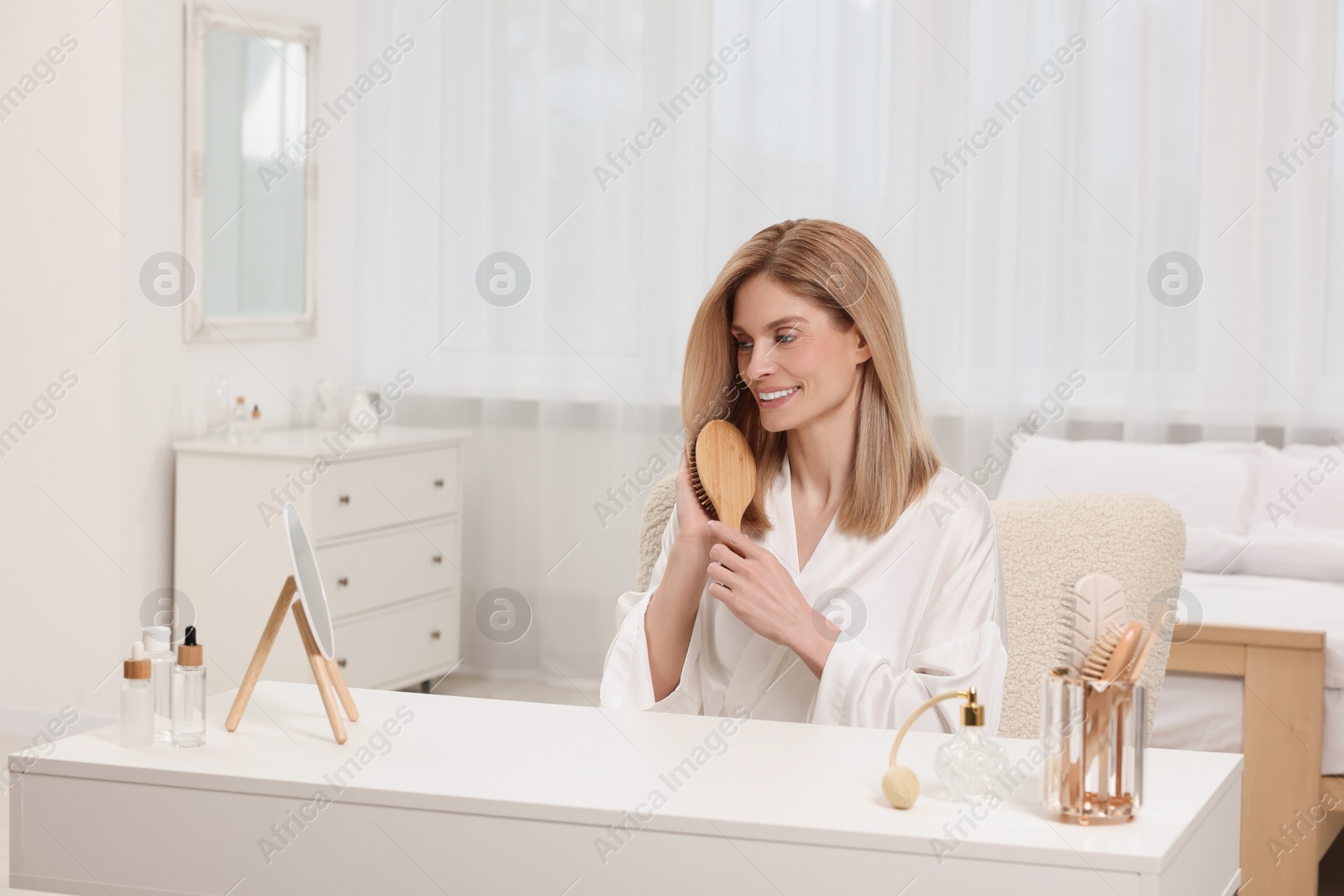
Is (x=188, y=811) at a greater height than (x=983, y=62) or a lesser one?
lesser

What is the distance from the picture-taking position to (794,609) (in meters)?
1.63

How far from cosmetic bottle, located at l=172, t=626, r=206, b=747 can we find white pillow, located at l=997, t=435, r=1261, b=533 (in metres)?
2.61

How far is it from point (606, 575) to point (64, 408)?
5.54ft

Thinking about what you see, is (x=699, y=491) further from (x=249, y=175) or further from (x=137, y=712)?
(x=249, y=175)

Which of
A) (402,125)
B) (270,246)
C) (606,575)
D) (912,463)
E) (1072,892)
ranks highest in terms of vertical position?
(402,125)

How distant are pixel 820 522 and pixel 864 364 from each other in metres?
0.20

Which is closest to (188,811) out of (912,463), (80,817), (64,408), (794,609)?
(80,817)

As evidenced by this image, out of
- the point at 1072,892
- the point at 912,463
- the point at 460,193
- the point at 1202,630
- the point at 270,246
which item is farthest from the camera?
the point at 460,193

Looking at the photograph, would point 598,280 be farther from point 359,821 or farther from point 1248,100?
point 359,821

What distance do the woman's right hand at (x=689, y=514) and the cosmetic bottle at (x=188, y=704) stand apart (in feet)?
2.00

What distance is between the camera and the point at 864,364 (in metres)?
1.80

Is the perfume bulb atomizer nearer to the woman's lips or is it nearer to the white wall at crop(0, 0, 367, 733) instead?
the woman's lips

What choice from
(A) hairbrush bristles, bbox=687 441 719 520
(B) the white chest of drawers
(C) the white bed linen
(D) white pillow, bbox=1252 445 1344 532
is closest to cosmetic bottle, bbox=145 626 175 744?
(A) hairbrush bristles, bbox=687 441 719 520

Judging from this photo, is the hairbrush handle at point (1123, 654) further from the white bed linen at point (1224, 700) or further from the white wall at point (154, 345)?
the white wall at point (154, 345)
